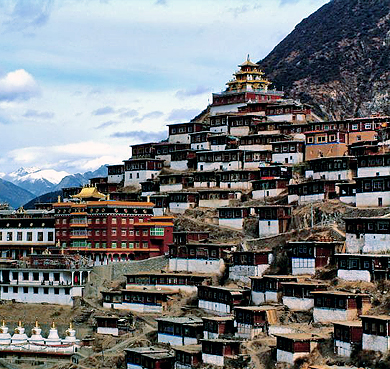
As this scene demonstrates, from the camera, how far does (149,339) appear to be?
9288 cm

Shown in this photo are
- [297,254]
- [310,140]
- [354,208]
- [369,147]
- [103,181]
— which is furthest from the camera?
[103,181]

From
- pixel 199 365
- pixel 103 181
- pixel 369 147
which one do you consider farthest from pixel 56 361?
pixel 103 181

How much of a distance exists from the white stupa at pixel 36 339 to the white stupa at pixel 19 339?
2.45 feet

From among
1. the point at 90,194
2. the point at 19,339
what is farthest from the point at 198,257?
the point at 90,194

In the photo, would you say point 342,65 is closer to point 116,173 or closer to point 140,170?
point 116,173

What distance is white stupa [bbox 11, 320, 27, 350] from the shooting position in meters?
99.1

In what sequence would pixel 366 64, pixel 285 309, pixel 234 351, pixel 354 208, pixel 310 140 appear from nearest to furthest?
pixel 234 351 → pixel 285 309 → pixel 354 208 → pixel 310 140 → pixel 366 64

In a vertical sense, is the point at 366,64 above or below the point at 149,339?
above

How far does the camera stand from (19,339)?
329 ft

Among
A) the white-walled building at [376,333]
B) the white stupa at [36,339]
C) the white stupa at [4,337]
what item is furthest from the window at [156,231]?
the white-walled building at [376,333]

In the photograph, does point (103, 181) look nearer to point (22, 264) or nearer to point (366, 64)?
point (22, 264)

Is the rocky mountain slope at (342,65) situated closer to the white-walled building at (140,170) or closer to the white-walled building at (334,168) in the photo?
the white-walled building at (140,170)

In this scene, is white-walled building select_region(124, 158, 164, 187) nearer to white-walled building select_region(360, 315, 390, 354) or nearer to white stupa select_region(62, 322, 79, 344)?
white stupa select_region(62, 322, 79, 344)

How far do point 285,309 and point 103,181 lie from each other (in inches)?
2350
